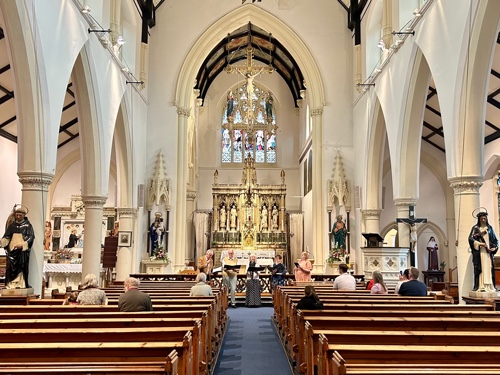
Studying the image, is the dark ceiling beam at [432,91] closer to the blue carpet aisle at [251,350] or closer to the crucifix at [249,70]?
the crucifix at [249,70]

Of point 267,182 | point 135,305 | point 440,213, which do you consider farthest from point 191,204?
point 135,305

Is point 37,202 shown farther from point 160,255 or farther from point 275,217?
point 275,217

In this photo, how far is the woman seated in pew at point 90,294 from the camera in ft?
20.7

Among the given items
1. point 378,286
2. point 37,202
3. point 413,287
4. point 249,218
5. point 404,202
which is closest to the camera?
point 413,287

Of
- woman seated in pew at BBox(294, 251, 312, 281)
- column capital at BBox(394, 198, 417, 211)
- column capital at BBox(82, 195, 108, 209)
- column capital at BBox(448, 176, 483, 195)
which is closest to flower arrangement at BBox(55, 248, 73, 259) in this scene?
column capital at BBox(82, 195, 108, 209)

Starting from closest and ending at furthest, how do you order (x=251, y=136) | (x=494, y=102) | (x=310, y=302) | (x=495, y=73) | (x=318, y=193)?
(x=310, y=302) → (x=495, y=73) → (x=494, y=102) → (x=318, y=193) → (x=251, y=136)

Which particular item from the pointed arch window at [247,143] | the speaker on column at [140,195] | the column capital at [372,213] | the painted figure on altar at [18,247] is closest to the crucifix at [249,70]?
the speaker on column at [140,195]

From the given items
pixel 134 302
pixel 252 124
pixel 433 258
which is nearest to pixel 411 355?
pixel 134 302

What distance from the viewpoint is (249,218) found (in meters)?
22.5

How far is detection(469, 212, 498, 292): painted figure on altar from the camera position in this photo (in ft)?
26.1

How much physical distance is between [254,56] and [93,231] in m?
16.9

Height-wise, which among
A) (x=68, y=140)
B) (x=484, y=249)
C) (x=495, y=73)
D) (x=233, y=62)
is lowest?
(x=484, y=249)

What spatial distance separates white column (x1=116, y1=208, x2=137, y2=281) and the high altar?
6476 mm

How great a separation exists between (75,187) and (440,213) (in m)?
14.5
